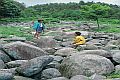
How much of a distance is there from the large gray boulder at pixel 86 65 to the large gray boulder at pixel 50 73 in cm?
33

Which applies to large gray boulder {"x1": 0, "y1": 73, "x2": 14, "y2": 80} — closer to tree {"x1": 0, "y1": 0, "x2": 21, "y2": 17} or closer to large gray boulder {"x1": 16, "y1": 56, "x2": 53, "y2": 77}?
large gray boulder {"x1": 16, "y1": 56, "x2": 53, "y2": 77}

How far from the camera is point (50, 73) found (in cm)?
1155

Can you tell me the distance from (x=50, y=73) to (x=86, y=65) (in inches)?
46.2

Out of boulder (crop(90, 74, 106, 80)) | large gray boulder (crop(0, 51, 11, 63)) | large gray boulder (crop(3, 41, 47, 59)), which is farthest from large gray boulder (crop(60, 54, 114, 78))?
large gray boulder (crop(0, 51, 11, 63))

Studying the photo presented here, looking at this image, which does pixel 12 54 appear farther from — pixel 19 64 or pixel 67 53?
pixel 67 53

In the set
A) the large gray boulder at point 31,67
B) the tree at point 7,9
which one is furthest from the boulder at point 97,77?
the tree at point 7,9

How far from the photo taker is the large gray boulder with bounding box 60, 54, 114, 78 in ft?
37.8

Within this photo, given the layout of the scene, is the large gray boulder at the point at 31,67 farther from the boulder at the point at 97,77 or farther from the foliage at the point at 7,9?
the foliage at the point at 7,9

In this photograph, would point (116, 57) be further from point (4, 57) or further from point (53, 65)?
point (4, 57)

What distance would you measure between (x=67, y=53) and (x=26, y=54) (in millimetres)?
1765

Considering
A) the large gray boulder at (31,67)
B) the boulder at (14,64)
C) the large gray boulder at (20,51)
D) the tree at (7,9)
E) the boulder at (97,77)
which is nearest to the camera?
the boulder at (97,77)

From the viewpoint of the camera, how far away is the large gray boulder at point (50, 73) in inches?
452

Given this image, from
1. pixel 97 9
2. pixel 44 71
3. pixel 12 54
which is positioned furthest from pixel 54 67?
pixel 97 9

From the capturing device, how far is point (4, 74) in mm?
10547
